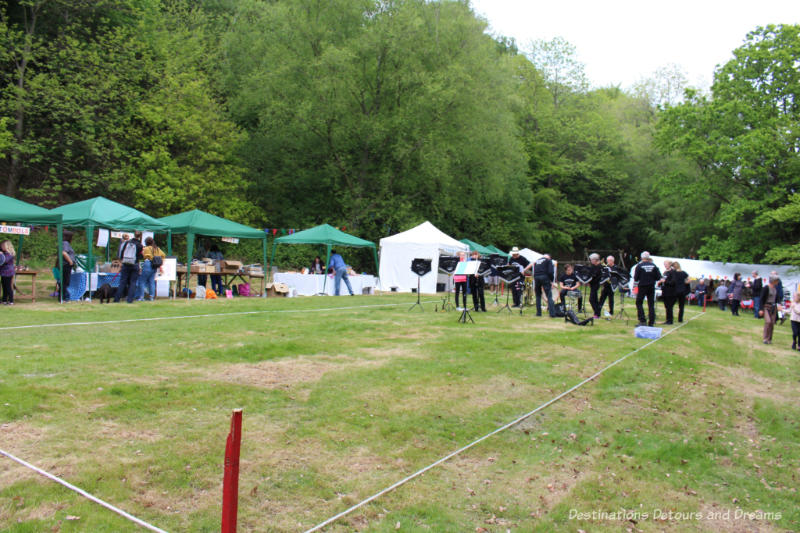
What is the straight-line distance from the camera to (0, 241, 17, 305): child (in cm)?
1177

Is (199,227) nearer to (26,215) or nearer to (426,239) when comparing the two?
(26,215)

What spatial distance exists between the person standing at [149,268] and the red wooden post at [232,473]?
12.6m

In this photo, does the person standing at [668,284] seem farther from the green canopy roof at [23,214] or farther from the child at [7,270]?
the child at [7,270]

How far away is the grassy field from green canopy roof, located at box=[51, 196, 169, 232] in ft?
17.7

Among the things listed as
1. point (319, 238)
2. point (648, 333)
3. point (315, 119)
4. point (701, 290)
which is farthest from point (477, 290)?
point (701, 290)

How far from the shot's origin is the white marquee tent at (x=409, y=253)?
21859mm

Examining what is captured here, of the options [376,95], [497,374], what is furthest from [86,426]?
[376,95]

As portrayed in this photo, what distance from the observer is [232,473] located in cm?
233

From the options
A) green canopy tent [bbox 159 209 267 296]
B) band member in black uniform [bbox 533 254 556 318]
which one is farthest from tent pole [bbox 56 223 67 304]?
band member in black uniform [bbox 533 254 556 318]

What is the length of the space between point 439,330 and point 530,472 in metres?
6.15

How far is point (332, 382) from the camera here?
6152 mm

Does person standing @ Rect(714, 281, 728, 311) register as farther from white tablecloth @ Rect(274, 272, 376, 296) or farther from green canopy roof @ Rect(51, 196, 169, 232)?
green canopy roof @ Rect(51, 196, 169, 232)

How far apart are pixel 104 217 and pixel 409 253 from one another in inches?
453

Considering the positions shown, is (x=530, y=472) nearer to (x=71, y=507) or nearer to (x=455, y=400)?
(x=455, y=400)
